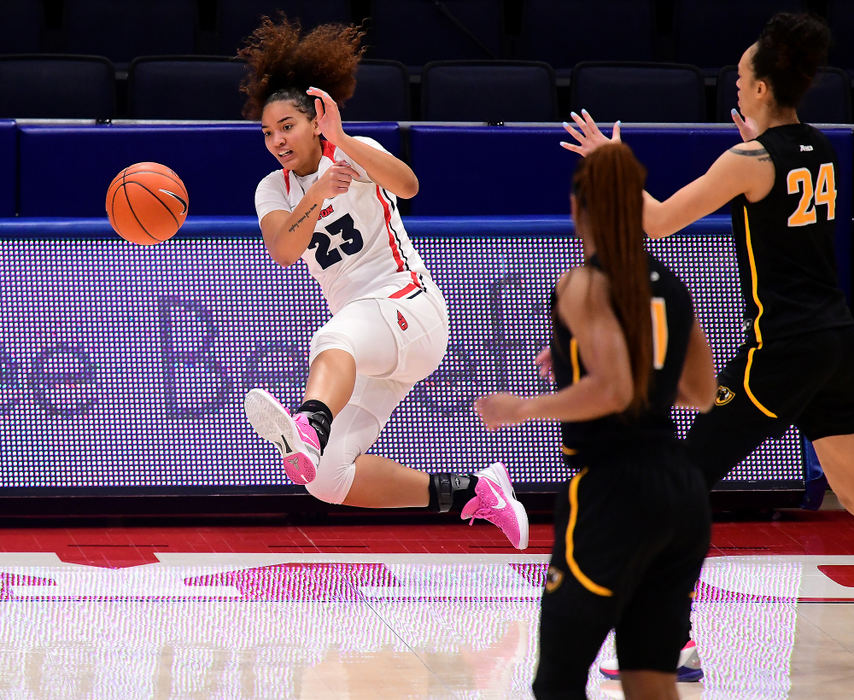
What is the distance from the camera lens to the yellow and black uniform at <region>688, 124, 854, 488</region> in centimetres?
370

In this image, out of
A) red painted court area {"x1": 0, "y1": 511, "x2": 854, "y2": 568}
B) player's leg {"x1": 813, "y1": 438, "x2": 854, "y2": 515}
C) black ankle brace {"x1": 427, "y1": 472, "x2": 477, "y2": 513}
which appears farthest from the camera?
red painted court area {"x1": 0, "y1": 511, "x2": 854, "y2": 568}

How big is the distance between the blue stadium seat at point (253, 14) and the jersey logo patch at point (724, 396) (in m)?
5.88

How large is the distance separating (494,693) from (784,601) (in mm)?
1531

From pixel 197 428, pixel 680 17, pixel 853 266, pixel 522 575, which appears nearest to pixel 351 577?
pixel 522 575

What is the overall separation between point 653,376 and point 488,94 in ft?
18.4

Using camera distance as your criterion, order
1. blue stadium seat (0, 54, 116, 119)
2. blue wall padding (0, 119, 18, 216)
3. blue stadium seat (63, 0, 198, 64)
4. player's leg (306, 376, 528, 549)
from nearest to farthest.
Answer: player's leg (306, 376, 528, 549), blue wall padding (0, 119, 18, 216), blue stadium seat (0, 54, 116, 119), blue stadium seat (63, 0, 198, 64)

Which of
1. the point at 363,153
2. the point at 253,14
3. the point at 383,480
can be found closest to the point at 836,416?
the point at 383,480

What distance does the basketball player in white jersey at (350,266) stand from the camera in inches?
170

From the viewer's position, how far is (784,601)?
15.2 ft

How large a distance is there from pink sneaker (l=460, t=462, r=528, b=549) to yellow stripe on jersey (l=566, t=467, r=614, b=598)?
2.23 meters

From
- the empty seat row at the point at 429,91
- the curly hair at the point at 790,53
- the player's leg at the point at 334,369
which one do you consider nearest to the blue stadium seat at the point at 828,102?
the empty seat row at the point at 429,91

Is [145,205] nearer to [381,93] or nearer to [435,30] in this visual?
[381,93]

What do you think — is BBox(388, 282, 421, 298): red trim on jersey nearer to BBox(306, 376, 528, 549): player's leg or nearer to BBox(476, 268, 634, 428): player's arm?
BBox(306, 376, 528, 549): player's leg

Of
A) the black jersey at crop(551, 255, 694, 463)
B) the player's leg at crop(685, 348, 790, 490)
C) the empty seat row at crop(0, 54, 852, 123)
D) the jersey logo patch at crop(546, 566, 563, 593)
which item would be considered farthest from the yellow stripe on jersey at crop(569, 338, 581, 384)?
the empty seat row at crop(0, 54, 852, 123)
